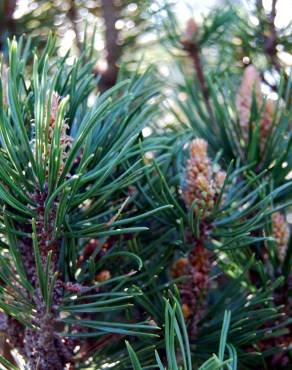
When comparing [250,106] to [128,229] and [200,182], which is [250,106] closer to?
[200,182]

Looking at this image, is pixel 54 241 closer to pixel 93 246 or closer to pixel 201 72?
pixel 93 246

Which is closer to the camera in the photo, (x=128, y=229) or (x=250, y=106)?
(x=128, y=229)

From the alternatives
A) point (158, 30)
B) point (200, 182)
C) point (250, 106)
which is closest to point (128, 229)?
point (200, 182)

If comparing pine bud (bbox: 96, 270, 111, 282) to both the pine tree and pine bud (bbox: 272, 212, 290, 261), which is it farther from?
pine bud (bbox: 272, 212, 290, 261)

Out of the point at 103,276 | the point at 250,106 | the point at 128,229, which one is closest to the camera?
the point at 128,229

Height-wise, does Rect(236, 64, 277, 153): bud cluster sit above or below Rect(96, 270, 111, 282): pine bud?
above

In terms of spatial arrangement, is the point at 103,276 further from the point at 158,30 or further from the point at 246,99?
the point at 158,30

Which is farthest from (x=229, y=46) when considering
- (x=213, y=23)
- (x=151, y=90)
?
(x=151, y=90)

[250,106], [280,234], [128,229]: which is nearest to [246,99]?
[250,106]

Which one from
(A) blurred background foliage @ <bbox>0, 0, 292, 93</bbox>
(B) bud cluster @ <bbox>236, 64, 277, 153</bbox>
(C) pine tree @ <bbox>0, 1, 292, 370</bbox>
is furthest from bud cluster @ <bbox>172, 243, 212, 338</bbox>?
(A) blurred background foliage @ <bbox>0, 0, 292, 93</bbox>

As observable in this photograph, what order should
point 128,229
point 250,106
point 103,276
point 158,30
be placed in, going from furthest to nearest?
point 158,30, point 250,106, point 103,276, point 128,229

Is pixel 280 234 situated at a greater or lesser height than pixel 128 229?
lesser
